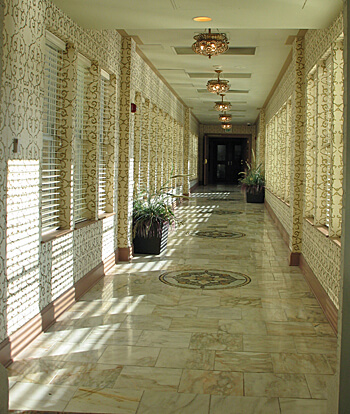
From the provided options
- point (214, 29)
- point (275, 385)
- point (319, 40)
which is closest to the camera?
point (275, 385)

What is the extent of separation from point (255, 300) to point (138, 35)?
4.25 meters

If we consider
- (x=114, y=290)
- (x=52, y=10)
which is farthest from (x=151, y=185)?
(x=52, y=10)

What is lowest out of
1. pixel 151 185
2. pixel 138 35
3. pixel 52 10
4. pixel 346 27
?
pixel 151 185

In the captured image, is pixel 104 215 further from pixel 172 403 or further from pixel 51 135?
pixel 172 403

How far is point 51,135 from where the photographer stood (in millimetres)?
4785

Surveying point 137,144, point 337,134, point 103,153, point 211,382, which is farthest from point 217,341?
point 137,144

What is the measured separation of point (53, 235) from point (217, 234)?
18.5 feet

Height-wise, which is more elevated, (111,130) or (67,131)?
(111,130)

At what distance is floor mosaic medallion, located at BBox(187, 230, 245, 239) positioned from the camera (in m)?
9.53

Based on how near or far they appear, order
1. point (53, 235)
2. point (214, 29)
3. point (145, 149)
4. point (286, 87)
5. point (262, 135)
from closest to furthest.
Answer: point (53, 235) < point (214, 29) < point (145, 149) < point (286, 87) < point (262, 135)

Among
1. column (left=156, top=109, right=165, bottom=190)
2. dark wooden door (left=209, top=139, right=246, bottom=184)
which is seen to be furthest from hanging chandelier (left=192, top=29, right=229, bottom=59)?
dark wooden door (left=209, top=139, right=246, bottom=184)

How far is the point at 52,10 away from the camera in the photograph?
4367 mm

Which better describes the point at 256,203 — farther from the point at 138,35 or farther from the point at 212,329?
the point at 212,329

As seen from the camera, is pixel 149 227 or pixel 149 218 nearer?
pixel 149 227
